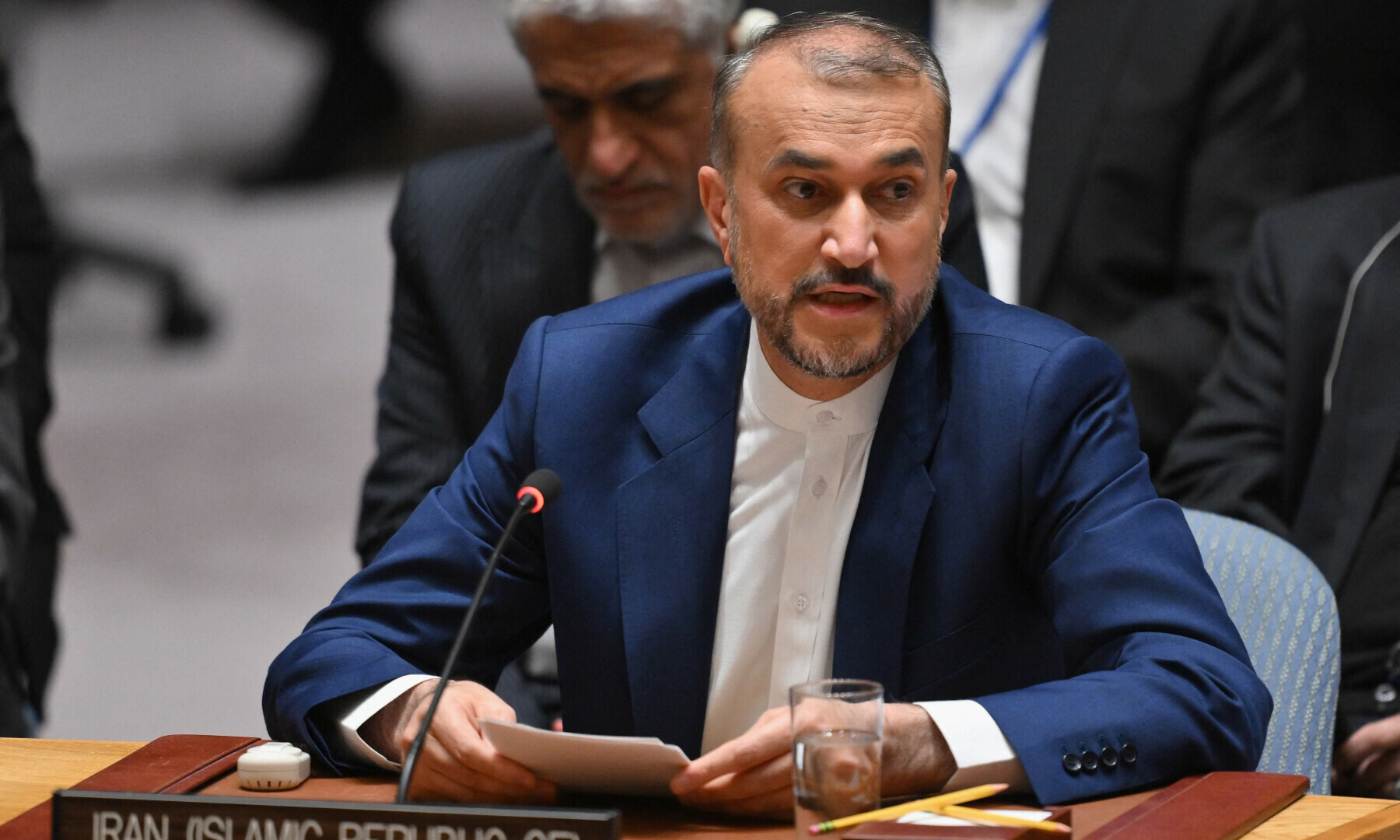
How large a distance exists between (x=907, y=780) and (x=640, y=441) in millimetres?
662

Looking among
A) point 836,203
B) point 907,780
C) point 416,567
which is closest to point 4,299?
point 416,567

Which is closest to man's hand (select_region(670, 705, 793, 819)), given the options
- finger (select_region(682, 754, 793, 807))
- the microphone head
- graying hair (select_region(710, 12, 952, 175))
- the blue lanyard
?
finger (select_region(682, 754, 793, 807))

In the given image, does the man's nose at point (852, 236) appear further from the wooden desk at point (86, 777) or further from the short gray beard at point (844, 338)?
the wooden desk at point (86, 777)

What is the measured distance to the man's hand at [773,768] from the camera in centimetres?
Result: 146

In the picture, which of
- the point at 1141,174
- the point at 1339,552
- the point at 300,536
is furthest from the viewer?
the point at 300,536

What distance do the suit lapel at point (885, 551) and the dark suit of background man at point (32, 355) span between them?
2.32m

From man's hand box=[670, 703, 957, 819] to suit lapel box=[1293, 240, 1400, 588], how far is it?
1512 millimetres

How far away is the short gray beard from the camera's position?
6.17ft

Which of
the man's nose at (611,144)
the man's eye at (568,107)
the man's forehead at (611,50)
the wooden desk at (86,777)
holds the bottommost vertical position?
the wooden desk at (86,777)

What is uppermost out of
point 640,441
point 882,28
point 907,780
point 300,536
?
point 882,28

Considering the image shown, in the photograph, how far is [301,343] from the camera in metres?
3.88

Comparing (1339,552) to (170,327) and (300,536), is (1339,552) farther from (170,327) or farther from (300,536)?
(170,327)

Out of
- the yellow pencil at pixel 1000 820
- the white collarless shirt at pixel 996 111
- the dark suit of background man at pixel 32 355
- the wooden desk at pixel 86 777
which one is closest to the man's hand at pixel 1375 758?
the wooden desk at pixel 86 777

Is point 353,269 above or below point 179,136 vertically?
below
